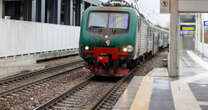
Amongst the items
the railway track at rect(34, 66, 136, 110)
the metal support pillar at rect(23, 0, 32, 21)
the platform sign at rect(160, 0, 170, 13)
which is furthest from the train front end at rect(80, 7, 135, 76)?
the metal support pillar at rect(23, 0, 32, 21)

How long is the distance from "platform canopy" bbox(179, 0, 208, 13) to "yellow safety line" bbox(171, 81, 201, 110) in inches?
116

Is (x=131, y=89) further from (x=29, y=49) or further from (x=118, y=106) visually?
(x=29, y=49)

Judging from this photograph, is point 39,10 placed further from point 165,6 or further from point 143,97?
point 143,97

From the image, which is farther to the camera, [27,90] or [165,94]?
[27,90]

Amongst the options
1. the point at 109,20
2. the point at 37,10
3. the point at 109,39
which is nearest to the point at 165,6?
the point at 109,20

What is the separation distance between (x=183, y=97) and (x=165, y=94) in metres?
0.56

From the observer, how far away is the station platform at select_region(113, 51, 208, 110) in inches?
276

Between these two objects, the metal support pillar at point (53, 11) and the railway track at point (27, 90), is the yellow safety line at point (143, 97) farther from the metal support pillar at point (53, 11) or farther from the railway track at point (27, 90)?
the metal support pillar at point (53, 11)

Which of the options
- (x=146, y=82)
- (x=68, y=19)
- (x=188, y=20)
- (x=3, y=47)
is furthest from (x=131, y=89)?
(x=188, y=20)

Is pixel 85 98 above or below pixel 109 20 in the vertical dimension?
below

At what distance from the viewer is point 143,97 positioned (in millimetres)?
7910

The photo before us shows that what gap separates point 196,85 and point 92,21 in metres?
4.85

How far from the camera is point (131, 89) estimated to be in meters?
9.31

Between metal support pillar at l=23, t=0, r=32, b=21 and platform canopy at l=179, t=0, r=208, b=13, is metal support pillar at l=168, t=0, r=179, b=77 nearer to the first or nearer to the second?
platform canopy at l=179, t=0, r=208, b=13
